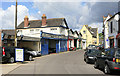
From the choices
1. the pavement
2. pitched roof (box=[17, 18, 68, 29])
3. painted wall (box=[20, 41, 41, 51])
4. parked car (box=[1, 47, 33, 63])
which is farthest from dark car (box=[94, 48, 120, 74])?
pitched roof (box=[17, 18, 68, 29])

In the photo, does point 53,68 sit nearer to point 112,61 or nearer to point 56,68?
point 56,68

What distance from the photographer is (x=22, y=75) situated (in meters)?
8.97

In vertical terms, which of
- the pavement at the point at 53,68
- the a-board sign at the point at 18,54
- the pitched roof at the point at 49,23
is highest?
the pitched roof at the point at 49,23

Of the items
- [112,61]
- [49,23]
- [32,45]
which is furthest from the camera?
[49,23]

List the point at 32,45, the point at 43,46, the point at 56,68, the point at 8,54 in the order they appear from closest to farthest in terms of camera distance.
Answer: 1. the point at 56,68
2. the point at 8,54
3. the point at 32,45
4. the point at 43,46

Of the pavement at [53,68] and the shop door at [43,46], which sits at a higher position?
the shop door at [43,46]

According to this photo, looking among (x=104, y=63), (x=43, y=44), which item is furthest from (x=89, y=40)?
(x=104, y=63)

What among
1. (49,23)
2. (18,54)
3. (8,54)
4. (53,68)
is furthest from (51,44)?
(53,68)

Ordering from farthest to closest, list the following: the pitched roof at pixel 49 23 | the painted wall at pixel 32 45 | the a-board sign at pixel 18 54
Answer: the pitched roof at pixel 49 23 < the painted wall at pixel 32 45 < the a-board sign at pixel 18 54

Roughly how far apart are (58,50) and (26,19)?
14.8 metres

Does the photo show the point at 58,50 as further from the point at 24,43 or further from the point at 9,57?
the point at 9,57

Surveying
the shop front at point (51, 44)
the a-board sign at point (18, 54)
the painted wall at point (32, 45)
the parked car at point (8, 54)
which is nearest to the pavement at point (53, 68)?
the a-board sign at point (18, 54)

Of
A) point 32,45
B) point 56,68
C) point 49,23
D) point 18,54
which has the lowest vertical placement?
Answer: point 56,68

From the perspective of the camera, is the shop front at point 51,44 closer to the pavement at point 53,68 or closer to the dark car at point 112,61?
the pavement at point 53,68
